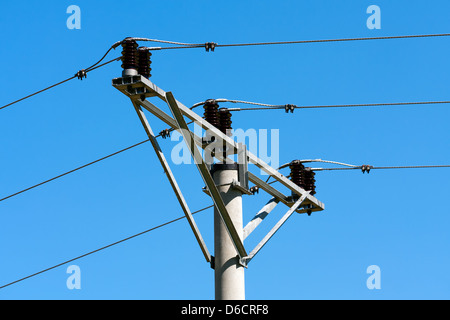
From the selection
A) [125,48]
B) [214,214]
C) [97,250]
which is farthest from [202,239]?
[97,250]

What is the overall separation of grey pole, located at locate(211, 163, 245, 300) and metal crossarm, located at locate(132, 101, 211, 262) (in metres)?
0.19

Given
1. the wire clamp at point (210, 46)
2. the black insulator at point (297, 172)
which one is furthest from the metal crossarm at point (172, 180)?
the black insulator at point (297, 172)

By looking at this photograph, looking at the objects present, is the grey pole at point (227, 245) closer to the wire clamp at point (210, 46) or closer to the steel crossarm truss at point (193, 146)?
the steel crossarm truss at point (193, 146)

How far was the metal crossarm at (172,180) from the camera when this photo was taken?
483 inches

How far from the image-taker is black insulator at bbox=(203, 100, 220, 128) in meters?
13.0

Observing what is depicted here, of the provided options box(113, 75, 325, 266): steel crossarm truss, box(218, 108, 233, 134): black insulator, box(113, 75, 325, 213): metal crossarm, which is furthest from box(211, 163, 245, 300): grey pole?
box(218, 108, 233, 134): black insulator

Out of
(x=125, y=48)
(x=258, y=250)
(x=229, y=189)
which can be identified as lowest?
(x=258, y=250)

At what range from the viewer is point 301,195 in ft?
46.9

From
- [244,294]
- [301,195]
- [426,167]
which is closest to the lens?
[244,294]

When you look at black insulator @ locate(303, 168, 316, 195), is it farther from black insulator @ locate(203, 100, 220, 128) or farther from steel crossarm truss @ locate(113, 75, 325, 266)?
black insulator @ locate(203, 100, 220, 128)

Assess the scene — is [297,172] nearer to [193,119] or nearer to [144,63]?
[193,119]
